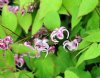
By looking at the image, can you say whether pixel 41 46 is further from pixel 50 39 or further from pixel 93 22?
pixel 93 22

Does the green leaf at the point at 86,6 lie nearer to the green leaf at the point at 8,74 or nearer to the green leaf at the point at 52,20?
the green leaf at the point at 52,20

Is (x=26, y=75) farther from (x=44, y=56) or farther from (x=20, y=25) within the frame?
(x=20, y=25)

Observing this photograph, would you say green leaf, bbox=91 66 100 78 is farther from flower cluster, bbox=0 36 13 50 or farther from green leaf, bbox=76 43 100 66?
flower cluster, bbox=0 36 13 50

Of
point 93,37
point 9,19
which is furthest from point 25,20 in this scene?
point 93,37

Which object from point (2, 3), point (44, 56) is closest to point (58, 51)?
point (44, 56)

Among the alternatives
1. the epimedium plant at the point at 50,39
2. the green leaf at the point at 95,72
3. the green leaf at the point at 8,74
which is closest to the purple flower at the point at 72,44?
the epimedium plant at the point at 50,39

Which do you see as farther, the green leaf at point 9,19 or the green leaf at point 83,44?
the green leaf at point 9,19

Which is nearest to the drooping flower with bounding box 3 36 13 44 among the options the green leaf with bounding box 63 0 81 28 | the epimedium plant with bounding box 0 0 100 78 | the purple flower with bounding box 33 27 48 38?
the epimedium plant with bounding box 0 0 100 78
